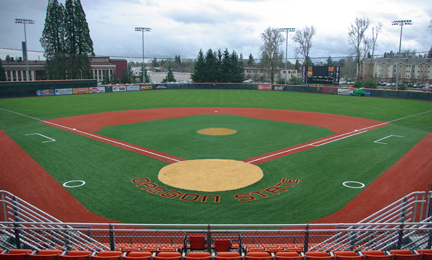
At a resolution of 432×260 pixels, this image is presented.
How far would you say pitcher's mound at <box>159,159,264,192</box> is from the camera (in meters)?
12.9

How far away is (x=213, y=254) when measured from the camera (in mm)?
6125

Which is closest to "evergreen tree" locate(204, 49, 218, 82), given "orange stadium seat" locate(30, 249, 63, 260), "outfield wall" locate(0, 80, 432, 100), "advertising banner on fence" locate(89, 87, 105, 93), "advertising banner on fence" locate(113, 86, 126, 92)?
"outfield wall" locate(0, 80, 432, 100)

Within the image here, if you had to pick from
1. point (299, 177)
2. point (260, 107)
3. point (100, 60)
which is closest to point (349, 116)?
point (260, 107)

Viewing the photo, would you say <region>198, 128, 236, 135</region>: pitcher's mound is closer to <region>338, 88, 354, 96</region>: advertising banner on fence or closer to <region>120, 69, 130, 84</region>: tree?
<region>338, 88, 354, 96</region>: advertising banner on fence

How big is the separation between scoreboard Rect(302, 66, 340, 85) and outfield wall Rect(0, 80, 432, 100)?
143 centimetres

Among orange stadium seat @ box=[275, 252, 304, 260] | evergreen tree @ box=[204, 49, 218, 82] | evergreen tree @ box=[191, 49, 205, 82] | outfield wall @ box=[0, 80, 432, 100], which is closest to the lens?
orange stadium seat @ box=[275, 252, 304, 260]

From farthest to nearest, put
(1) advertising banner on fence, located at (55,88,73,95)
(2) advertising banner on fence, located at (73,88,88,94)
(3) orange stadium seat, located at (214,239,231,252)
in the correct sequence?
(2) advertising banner on fence, located at (73,88,88,94) < (1) advertising banner on fence, located at (55,88,73,95) < (3) orange stadium seat, located at (214,239,231,252)

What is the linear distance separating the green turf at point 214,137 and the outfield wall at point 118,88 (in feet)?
107

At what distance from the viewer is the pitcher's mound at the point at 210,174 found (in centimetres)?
1295

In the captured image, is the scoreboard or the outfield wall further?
the scoreboard

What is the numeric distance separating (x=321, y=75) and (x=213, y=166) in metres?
50.1

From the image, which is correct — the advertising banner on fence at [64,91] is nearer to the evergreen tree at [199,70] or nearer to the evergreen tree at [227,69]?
the evergreen tree at [199,70]

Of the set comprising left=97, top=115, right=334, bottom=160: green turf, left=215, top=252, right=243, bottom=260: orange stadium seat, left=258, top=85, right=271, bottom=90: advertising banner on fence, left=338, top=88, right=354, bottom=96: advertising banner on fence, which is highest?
left=258, top=85, right=271, bottom=90: advertising banner on fence

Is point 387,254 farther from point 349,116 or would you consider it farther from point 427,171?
point 349,116
